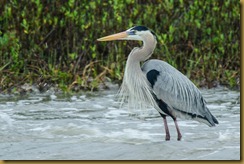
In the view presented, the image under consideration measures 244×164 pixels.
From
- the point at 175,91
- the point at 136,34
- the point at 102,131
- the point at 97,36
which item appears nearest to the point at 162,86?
the point at 175,91

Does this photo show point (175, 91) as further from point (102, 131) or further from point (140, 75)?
point (102, 131)

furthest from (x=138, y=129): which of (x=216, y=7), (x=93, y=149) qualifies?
(x=216, y=7)

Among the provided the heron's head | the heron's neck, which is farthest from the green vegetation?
the heron's head

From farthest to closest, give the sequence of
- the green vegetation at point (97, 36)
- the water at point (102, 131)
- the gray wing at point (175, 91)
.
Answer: the green vegetation at point (97, 36), the gray wing at point (175, 91), the water at point (102, 131)

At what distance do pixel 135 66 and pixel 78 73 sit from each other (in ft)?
7.61

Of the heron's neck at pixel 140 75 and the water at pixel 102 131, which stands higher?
the heron's neck at pixel 140 75

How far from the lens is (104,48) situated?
8.76 meters

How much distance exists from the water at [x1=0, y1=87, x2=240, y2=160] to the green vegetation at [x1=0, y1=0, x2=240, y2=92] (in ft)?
0.93

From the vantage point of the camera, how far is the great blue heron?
6.10 m

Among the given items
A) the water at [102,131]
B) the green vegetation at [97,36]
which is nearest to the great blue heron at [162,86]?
the water at [102,131]

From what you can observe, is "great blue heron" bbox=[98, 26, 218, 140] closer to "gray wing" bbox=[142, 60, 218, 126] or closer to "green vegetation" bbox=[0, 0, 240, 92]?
"gray wing" bbox=[142, 60, 218, 126]

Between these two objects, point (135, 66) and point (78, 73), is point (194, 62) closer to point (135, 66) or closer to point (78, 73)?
point (78, 73)

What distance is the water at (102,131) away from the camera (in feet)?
17.8

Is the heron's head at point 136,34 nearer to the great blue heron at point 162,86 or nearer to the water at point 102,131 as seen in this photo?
the great blue heron at point 162,86
